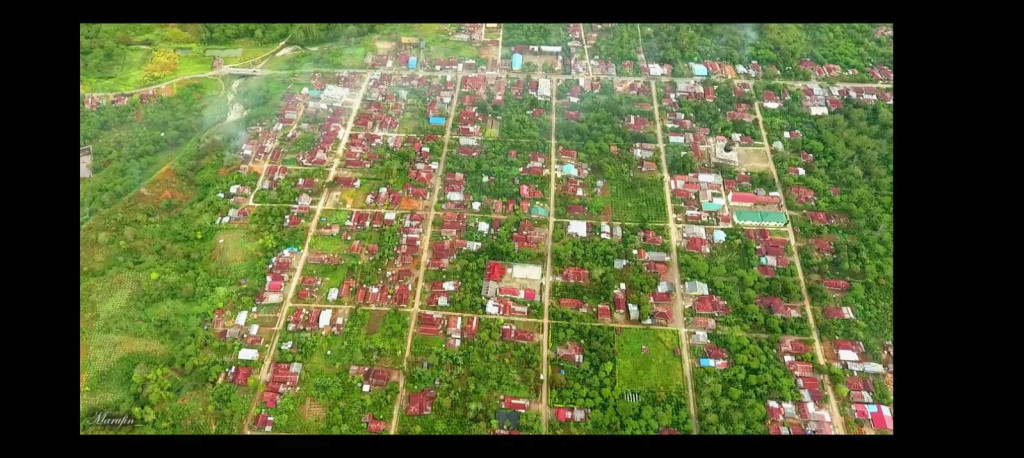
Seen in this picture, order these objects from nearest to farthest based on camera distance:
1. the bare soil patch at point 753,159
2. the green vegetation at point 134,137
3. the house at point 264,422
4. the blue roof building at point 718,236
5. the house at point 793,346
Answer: the house at point 264,422
the house at point 793,346
the blue roof building at point 718,236
the green vegetation at point 134,137
the bare soil patch at point 753,159

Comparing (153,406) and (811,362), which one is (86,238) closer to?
(153,406)

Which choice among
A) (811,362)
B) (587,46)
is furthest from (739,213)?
(587,46)

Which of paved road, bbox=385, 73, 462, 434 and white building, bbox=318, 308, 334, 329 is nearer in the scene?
paved road, bbox=385, 73, 462, 434

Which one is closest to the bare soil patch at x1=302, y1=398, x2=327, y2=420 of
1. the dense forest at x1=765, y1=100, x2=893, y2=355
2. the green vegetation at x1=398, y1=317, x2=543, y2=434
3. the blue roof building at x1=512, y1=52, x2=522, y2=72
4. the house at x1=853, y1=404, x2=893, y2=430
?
the green vegetation at x1=398, y1=317, x2=543, y2=434

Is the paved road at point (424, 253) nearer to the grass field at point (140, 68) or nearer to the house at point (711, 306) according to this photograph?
the house at point (711, 306)

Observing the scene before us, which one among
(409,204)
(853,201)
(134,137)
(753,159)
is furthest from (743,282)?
(134,137)

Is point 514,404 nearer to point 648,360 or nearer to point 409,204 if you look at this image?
point 648,360

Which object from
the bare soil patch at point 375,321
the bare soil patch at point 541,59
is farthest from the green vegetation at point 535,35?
the bare soil patch at point 375,321

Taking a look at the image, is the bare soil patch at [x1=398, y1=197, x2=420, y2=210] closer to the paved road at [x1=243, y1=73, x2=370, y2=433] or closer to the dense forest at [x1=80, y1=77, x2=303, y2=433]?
the paved road at [x1=243, y1=73, x2=370, y2=433]
